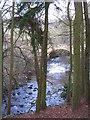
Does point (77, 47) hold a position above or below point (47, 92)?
above

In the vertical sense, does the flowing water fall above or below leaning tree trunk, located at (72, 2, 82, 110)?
below

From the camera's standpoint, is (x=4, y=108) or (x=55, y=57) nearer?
Result: (x=4, y=108)

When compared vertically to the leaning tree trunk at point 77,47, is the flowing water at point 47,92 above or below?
below

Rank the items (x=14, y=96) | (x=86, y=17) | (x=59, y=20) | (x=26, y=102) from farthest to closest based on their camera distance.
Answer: (x=14, y=96)
(x=26, y=102)
(x=59, y=20)
(x=86, y=17)

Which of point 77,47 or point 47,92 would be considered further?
point 47,92

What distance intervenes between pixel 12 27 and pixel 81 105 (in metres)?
3.45

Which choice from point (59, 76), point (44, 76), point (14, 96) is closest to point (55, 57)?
point (59, 76)

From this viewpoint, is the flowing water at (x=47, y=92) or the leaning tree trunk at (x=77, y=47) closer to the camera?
the leaning tree trunk at (x=77, y=47)

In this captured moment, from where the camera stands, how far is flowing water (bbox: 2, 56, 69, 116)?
1097 cm

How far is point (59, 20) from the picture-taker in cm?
1003

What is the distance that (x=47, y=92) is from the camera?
1255 cm

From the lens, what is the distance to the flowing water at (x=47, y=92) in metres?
11.0

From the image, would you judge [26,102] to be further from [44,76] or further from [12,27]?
[12,27]

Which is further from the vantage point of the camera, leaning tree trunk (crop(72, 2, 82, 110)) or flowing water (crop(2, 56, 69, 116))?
flowing water (crop(2, 56, 69, 116))
